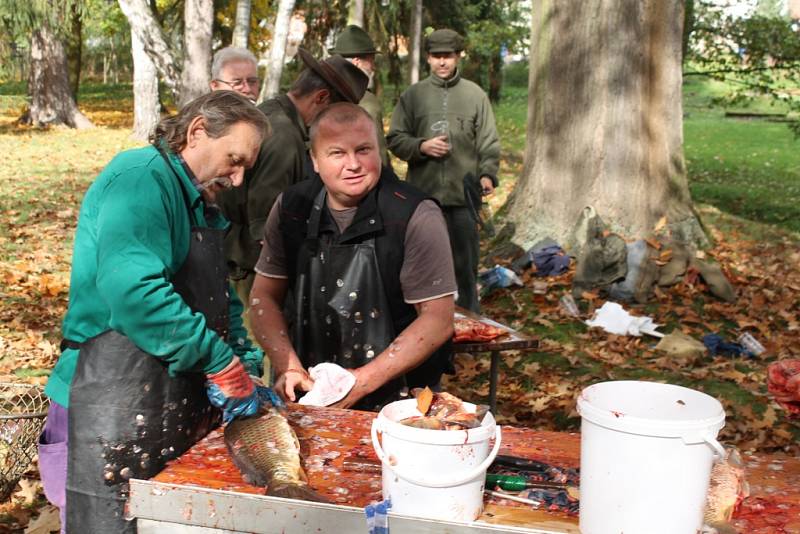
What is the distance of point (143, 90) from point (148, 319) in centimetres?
2160

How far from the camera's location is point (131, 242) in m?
2.64

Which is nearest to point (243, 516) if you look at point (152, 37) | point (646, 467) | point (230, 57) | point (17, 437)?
point (646, 467)

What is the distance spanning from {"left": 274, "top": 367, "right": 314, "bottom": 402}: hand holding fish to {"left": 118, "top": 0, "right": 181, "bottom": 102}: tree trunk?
9963 millimetres

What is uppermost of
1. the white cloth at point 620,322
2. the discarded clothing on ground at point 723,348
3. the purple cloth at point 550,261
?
the purple cloth at point 550,261

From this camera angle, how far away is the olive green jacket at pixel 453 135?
292 inches

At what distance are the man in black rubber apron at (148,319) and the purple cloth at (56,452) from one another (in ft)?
0.09

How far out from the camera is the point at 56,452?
3018 millimetres

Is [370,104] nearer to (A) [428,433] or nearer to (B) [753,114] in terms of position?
(A) [428,433]

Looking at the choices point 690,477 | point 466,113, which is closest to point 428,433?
point 690,477

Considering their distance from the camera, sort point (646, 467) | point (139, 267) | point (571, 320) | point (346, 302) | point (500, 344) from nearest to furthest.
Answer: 1. point (646, 467)
2. point (139, 267)
3. point (346, 302)
4. point (500, 344)
5. point (571, 320)

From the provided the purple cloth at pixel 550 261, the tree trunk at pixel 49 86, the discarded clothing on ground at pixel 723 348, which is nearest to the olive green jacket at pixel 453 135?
the purple cloth at pixel 550 261

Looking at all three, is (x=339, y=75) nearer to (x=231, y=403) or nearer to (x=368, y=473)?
(x=231, y=403)

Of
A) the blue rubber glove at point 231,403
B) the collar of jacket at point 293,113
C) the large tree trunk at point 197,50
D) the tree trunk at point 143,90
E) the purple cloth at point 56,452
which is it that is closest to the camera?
the blue rubber glove at point 231,403

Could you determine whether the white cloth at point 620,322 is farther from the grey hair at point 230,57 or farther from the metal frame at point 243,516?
the metal frame at point 243,516
